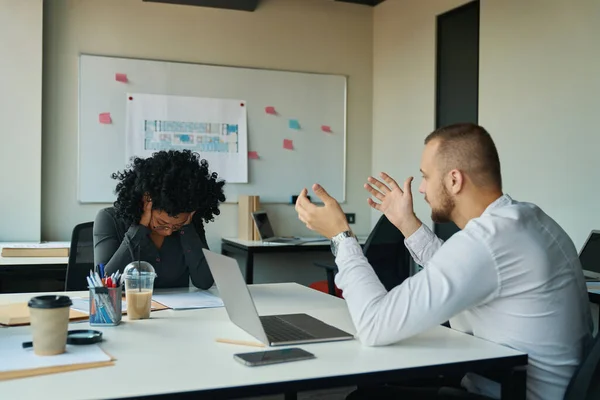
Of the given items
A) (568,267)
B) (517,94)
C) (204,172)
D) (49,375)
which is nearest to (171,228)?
(204,172)

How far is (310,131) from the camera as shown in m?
4.93

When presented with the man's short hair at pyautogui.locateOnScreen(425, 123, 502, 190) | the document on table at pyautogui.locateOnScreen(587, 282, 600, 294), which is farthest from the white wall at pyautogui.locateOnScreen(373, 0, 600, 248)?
the man's short hair at pyautogui.locateOnScreen(425, 123, 502, 190)

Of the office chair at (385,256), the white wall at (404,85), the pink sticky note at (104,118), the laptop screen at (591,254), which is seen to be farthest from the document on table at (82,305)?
the white wall at (404,85)

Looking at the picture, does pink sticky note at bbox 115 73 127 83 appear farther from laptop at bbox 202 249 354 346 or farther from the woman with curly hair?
laptop at bbox 202 249 354 346

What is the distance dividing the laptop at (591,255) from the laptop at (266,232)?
1901mm

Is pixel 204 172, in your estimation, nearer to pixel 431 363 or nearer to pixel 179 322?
pixel 179 322

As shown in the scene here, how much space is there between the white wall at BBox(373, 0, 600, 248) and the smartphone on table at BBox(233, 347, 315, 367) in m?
2.31

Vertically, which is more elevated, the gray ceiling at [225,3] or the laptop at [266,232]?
the gray ceiling at [225,3]

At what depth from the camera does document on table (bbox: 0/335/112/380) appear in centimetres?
127

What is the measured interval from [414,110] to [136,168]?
2564 millimetres

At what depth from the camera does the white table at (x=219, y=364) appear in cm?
115

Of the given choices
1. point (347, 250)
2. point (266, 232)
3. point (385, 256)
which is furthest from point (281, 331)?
point (266, 232)

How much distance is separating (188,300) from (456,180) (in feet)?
3.26

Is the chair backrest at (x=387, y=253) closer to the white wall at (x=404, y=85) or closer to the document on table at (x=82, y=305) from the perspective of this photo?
the white wall at (x=404, y=85)
